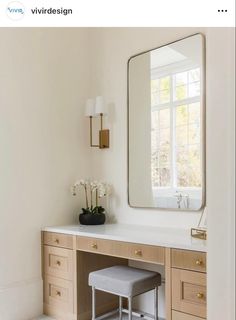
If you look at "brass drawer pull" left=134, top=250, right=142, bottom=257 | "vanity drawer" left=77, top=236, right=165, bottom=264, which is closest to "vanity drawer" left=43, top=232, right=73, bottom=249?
"vanity drawer" left=77, top=236, right=165, bottom=264

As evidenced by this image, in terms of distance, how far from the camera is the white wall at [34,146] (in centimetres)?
261

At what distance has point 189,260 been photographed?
1859 mm

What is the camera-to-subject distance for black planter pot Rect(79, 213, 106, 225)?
282cm

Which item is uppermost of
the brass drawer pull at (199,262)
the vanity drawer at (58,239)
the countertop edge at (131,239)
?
the countertop edge at (131,239)

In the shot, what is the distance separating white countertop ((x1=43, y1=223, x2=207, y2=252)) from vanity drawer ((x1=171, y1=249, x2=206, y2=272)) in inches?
1.2

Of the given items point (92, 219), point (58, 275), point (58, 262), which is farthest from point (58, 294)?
point (92, 219)

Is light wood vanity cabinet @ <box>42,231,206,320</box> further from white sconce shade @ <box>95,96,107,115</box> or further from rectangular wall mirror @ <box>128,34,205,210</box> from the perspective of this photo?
white sconce shade @ <box>95,96,107,115</box>

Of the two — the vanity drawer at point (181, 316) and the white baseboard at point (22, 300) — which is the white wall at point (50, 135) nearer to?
the white baseboard at point (22, 300)

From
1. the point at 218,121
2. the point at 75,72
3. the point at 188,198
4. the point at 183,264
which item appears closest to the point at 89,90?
the point at 75,72

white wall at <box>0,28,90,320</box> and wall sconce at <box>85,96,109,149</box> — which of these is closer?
white wall at <box>0,28,90,320</box>

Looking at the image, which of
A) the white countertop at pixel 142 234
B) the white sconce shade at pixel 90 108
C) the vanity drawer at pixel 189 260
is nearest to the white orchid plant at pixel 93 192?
the white countertop at pixel 142 234

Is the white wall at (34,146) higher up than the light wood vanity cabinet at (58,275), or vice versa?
the white wall at (34,146)
